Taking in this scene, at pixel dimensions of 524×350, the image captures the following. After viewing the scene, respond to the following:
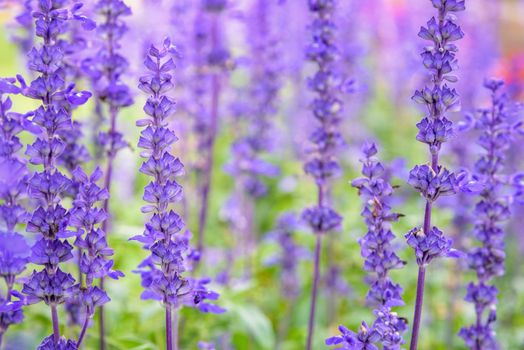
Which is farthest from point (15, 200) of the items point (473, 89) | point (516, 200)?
point (473, 89)

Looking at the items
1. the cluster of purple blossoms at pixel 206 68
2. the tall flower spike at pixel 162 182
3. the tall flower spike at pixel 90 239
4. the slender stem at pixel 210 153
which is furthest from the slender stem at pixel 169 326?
the cluster of purple blossoms at pixel 206 68

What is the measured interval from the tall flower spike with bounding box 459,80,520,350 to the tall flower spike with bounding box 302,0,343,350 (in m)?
0.60

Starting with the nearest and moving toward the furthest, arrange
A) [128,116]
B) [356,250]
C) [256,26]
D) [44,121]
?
[44,121] → [356,250] → [256,26] → [128,116]

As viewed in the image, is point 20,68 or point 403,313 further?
point 20,68

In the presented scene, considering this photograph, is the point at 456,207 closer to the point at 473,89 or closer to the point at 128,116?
the point at 473,89

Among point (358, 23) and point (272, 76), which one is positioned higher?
point (358, 23)

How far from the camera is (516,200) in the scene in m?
3.12

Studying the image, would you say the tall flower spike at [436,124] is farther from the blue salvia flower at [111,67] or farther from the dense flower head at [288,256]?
the dense flower head at [288,256]

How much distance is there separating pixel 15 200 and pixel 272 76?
2925 millimetres

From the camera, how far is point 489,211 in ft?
9.96

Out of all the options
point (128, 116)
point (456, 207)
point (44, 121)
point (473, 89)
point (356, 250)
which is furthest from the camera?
point (128, 116)

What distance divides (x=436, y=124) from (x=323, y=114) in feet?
3.38

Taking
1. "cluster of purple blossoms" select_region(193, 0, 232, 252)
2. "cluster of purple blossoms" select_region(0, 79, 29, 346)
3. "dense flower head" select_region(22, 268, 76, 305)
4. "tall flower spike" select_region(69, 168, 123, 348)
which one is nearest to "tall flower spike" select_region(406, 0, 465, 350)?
"tall flower spike" select_region(69, 168, 123, 348)

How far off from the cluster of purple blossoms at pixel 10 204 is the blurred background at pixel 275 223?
2.69 ft
